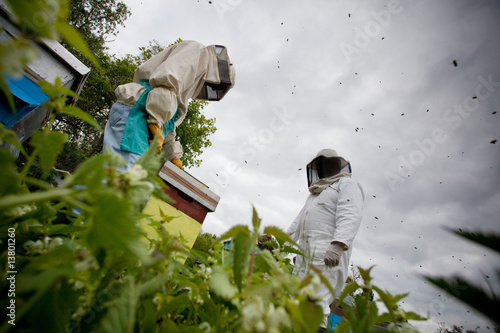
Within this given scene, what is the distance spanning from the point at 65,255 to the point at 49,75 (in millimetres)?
2846

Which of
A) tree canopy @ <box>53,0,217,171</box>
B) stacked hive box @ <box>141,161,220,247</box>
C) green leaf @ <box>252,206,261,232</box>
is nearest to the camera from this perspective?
green leaf @ <box>252,206,261,232</box>

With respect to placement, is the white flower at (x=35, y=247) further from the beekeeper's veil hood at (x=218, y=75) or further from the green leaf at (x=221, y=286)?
the beekeeper's veil hood at (x=218, y=75)

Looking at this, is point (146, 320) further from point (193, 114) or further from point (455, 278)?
point (193, 114)

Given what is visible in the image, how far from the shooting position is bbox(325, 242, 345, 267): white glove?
2.80m

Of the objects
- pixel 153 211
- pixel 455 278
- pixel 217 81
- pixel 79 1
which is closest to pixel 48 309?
pixel 455 278

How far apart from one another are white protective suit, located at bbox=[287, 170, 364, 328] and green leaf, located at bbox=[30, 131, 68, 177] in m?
2.77

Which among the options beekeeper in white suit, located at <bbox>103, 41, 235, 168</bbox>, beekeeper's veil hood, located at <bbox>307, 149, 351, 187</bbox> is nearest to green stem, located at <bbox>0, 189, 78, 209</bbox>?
beekeeper in white suit, located at <bbox>103, 41, 235, 168</bbox>

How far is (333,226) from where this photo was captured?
10.8ft

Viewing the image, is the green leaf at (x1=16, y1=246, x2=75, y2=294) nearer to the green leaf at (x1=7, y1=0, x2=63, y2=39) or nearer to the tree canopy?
the green leaf at (x1=7, y1=0, x2=63, y2=39)

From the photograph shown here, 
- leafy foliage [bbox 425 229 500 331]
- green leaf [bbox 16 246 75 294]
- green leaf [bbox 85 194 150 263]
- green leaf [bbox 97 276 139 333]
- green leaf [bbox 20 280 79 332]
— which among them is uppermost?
leafy foliage [bbox 425 229 500 331]

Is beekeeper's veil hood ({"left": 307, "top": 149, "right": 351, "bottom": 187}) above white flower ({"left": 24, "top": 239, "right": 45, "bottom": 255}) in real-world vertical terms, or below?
above

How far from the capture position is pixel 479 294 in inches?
19.7

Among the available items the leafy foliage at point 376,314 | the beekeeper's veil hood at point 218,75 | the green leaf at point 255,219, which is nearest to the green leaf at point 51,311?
the green leaf at point 255,219

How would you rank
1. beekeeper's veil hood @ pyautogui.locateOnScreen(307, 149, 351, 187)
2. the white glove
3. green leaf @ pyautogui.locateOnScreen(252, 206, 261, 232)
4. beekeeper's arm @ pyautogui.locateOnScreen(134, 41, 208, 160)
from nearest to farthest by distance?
green leaf @ pyautogui.locateOnScreen(252, 206, 261, 232) → beekeeper's arm @ pyautogui.locateOnScreen(134, 41, 208, 160) → the white glove → beekeeper's veil hood @ pyautogui.locateOnScreen(307, 149, 351, 187)
